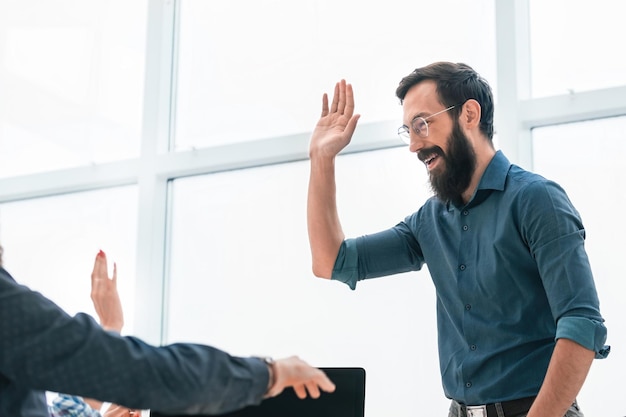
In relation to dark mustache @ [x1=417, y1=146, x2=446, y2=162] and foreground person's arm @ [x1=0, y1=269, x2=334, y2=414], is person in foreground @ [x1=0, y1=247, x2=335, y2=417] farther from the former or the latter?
dark mustache @ [x1=417, y1=146, x2=446, y2=162]

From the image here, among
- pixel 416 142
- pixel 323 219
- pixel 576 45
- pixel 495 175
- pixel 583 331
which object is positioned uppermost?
pixel 576 45

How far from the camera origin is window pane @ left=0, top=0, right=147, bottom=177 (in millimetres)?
4113

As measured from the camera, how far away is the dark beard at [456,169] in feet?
8.23

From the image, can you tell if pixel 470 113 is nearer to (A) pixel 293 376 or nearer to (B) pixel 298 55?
(A) pixel 293 376

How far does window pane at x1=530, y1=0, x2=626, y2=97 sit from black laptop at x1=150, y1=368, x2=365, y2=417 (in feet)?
4.78

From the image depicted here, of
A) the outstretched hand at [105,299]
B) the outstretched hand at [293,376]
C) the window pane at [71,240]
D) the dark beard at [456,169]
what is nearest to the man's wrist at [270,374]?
the outstretched hand at [293,376]

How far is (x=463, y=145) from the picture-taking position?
2.53 metres

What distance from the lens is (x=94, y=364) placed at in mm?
1430

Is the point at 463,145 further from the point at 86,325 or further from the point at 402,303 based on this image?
the point at 86,325

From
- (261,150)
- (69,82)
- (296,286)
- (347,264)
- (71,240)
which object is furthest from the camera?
(69,82)

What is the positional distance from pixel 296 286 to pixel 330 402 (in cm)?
142

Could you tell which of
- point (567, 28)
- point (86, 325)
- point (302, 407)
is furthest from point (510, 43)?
point (86, 325)

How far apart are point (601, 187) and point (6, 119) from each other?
2793 millimetres

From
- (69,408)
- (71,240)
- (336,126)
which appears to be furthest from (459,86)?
(71,240)
